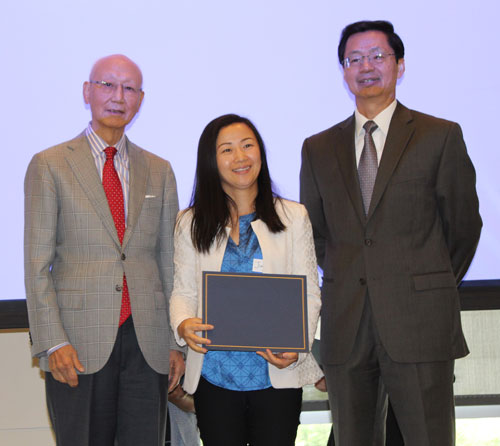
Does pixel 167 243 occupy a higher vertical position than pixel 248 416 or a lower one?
higher

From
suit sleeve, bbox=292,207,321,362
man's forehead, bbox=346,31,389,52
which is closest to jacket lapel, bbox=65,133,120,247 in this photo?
suit sleeve, bbox=292,207,321,362

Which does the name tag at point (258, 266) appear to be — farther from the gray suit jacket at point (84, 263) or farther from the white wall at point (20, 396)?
the white wall at point (20, 396)

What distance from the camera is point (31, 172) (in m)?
2.32

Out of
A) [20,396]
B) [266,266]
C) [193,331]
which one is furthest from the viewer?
[20,396]

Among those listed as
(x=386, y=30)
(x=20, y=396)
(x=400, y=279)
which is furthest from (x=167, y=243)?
(x=20, y=396)

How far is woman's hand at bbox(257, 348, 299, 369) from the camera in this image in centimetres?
202

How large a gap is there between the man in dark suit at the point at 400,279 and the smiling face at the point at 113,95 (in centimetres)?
87

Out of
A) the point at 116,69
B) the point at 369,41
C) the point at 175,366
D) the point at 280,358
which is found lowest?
the point at 175,366

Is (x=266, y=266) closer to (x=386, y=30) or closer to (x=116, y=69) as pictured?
(x=116, y=69)

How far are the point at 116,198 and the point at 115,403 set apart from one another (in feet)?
2.50

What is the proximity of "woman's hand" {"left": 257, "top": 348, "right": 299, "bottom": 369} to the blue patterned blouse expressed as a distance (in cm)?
9

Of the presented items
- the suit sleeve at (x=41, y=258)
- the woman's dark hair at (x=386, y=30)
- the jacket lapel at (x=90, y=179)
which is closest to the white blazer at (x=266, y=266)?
the jacket lapel at (x=90, y=179)

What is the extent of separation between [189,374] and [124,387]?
31 centimetres

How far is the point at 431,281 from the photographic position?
88.6 inches
